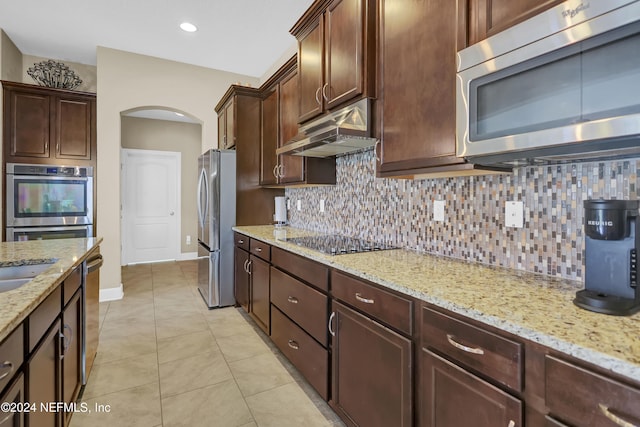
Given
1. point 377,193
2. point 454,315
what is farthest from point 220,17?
point 454,315

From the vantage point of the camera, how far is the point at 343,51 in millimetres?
2025

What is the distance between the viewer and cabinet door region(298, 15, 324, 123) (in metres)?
2.29

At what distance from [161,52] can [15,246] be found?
9.45ft

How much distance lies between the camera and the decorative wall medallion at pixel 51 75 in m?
4.02

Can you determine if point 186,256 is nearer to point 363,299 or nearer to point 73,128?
point 73,128

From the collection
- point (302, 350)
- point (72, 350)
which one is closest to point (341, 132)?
point (302, 350)

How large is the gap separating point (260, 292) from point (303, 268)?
3.20 ft

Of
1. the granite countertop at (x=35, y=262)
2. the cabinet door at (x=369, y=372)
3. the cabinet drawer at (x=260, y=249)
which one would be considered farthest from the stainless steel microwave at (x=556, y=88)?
the cabinet drawer at (x=260, y=249)

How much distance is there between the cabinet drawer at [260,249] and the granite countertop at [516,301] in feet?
3.13

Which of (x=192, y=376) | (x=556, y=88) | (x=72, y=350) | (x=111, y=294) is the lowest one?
(x=192, y=376)

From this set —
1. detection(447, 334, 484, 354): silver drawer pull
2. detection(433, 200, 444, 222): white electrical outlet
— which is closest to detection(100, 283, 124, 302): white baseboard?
detection(433, 200, 444, 222): white electrical outlet

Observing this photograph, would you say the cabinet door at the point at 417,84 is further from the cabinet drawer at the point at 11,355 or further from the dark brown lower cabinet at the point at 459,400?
the cabinet drawer at the point at 11,355

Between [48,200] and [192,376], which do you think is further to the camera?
[48,200]

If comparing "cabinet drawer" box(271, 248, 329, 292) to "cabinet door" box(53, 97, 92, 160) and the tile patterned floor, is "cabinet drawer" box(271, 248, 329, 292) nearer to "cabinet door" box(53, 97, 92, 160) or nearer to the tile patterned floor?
the tile patterned floor
